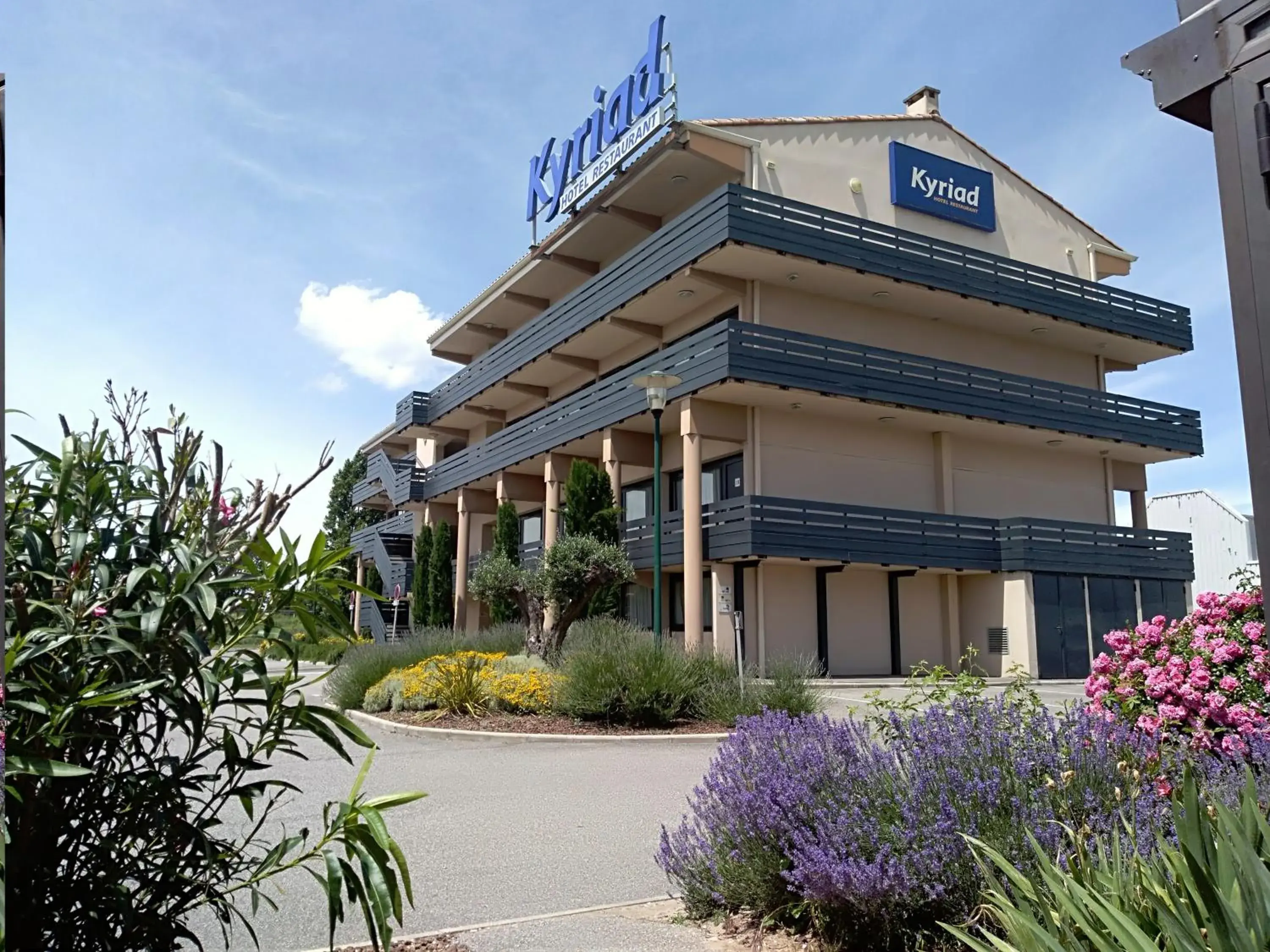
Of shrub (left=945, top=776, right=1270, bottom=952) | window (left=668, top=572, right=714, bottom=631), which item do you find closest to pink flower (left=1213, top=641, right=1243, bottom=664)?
shrub (left=945, top=776, right=1270, bottom=952)

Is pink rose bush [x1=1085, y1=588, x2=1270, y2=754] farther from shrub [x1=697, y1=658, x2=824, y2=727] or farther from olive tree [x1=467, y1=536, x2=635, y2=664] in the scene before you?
olive tree [x1=467, y1=536, x2=635, y2=664]

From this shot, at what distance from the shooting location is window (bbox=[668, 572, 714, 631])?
24734 millimetres

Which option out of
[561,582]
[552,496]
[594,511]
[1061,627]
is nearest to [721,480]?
[594,511]

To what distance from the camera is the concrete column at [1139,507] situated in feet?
101

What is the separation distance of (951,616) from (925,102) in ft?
48.6

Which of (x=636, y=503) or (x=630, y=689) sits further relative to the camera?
(x=636, y=503)

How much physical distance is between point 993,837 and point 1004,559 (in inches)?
908

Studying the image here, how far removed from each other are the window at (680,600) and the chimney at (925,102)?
14.9 metres

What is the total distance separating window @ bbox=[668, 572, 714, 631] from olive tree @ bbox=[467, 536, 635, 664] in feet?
11.3

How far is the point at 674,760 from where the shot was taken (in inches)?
427

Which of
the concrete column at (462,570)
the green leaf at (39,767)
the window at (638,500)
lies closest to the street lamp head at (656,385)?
the window at (638,500)

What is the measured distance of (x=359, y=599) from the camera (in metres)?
50.8

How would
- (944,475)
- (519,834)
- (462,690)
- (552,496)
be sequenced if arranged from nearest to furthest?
(519,834), (462,690), (944,475), (552,496)

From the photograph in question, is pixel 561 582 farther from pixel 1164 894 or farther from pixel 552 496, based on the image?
pixel 1164 894
